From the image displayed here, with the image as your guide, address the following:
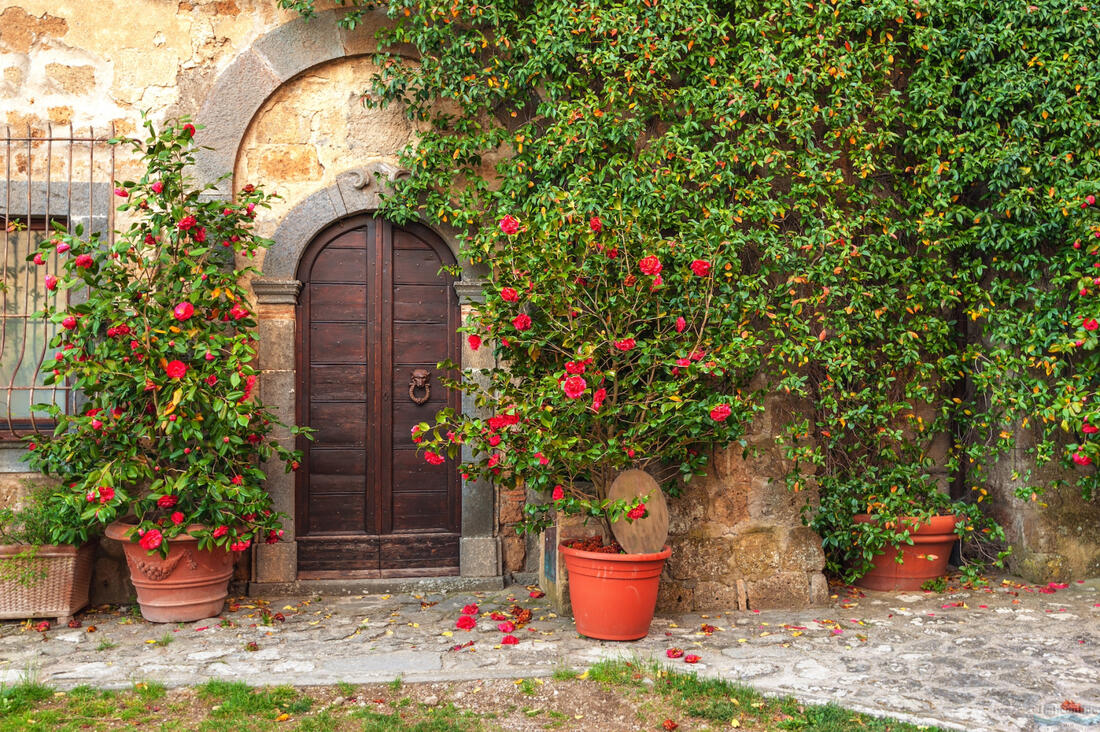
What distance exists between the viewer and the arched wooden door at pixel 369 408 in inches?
207

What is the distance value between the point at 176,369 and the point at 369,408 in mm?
1294

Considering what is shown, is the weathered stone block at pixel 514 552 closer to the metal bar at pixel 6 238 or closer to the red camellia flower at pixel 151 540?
the red camellia flower at pixel 151 540

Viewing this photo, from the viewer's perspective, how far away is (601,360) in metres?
4.46

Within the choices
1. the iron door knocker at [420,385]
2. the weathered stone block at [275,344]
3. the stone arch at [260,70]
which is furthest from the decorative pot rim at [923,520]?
the stone arch at [260,70]

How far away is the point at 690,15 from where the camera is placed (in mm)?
4852

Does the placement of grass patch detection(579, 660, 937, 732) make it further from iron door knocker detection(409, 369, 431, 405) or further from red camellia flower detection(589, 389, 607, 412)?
iron door knocker detection(409, 369, 431, 405)

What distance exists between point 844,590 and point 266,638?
3358 mm

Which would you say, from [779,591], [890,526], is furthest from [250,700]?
[890,526]

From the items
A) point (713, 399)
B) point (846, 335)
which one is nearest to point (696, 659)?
point (713, 399)

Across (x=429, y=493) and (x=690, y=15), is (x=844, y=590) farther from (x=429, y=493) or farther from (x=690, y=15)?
(x=690, y=15)

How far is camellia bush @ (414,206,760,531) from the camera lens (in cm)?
411

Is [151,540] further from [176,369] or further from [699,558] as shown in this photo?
[699,558]

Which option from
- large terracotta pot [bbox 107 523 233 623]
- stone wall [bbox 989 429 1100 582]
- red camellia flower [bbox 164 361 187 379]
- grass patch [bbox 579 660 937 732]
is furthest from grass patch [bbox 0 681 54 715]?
stone wall [bbox 989 429 1100 582]

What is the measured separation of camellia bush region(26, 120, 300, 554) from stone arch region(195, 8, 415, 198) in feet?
1.36
